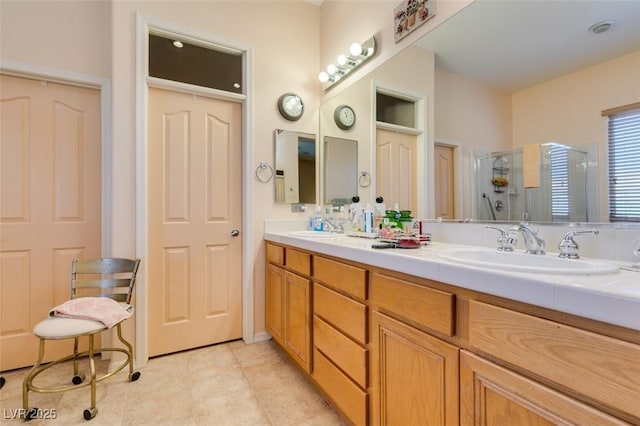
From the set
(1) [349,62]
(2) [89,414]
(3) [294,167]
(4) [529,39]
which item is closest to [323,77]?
(1) [349,62]

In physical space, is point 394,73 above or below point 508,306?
above

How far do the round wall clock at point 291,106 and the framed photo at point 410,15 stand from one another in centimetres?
100

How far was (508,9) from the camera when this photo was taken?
134 cm

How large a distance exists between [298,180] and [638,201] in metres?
2.09

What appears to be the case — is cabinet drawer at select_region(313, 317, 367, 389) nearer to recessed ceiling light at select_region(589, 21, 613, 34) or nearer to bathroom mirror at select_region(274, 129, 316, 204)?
bathroom mirror at select_region(274, 129, 316, 204)

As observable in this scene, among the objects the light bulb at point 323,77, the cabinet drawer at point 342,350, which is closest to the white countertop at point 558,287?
the cabinet drawer at point 342,350

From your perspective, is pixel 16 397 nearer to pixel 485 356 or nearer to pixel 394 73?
pixel 485 356

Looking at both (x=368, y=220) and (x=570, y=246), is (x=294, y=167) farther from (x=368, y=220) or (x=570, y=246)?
(x=570, y=246)

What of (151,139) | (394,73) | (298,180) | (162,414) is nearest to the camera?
(162,414)

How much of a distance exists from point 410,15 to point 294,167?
4.52 ft

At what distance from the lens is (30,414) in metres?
1.53

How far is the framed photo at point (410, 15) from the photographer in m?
1.70

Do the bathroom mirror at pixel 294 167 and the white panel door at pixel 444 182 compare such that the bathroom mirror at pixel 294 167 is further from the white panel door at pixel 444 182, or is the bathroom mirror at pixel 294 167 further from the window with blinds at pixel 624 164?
the window with blinds at pixel 624 164

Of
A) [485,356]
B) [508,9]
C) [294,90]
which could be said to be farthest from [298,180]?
[485,356]
